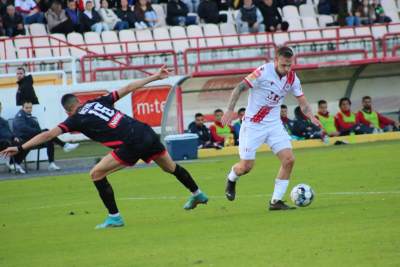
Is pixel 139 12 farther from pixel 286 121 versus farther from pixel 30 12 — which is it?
pixel 286 121

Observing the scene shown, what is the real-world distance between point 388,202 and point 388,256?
15.0 ft

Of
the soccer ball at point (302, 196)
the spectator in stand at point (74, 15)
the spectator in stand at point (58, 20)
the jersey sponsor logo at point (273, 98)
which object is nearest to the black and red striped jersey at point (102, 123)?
the jersey sponsor logo at point (273, 98)

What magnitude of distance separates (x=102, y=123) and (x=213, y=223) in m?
1.81

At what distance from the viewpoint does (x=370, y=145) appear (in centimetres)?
2614

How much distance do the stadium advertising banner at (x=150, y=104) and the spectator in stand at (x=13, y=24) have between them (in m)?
4.48

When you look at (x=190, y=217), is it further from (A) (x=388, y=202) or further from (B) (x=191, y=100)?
(B) (x=191, y=100)

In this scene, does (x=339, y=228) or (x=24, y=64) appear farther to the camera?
→ (x=24, y=64)

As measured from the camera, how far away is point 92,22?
3089 cm

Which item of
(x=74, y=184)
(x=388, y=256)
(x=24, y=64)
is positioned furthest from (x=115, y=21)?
(x=388, y=256)

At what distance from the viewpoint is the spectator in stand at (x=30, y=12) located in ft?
99.7

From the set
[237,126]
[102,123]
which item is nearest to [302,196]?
[102,123]

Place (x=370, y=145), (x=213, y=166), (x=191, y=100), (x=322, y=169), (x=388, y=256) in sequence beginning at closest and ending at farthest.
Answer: (x=388, y=256), (x=322, y=169), (x=213, y=166), (x=370, y=145), (x=191, y=100)

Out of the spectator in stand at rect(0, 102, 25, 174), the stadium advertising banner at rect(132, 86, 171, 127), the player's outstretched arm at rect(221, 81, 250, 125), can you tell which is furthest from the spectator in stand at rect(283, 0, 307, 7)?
the player's outstretched arm at rect(221, 81, 250, 125)

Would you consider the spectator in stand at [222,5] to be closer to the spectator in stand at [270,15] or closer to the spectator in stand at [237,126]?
the spectator in stand at [270,15]
